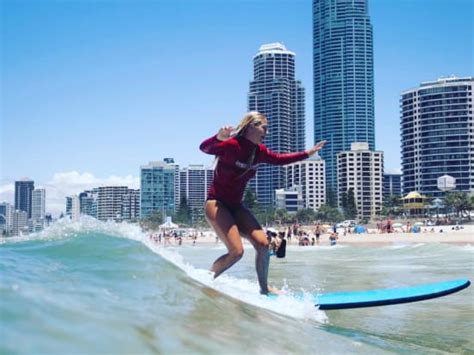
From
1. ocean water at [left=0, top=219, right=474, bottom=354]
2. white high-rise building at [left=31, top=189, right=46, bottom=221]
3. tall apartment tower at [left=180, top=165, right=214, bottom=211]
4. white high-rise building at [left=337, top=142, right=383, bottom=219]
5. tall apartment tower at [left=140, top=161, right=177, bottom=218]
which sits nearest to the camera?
ocean water at [left=0, top=219, right=474, bottom=354]

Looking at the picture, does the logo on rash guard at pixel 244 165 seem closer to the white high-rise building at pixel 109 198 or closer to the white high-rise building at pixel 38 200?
the white high-rise building at pixel 38 200

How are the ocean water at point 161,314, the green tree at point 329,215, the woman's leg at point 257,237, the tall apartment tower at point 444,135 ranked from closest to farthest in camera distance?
the ocean water at point 161,314 → the woman's leg at point 257,237 → the green tree at point 329,215 → the tall apartment tower at point 444,135

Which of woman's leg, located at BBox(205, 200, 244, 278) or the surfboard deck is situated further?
the surfboard deck

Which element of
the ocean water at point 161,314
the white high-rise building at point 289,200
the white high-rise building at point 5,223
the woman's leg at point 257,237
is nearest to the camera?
the ocean water at point 161,314

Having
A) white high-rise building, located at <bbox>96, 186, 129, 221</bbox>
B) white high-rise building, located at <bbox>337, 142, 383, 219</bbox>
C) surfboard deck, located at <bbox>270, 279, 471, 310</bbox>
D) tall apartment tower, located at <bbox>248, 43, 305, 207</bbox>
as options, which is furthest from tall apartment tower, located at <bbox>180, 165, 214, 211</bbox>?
surfboard deck, located at <bbox>270, 279, 471, 310</bbox>

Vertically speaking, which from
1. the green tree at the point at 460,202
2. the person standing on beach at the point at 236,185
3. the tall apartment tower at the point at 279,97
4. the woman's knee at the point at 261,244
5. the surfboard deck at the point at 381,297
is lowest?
the surfboard deck at the point at 381,297

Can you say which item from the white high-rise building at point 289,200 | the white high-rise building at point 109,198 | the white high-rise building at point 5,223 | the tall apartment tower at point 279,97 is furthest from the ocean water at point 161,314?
the white high-rise building at point 109,198

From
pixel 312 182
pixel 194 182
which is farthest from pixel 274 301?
pixel 194 182

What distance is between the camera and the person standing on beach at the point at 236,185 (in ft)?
18.2

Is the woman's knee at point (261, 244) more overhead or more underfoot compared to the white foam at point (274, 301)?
more overhead

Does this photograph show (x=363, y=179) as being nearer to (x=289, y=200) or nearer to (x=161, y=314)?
(x=289, y=200)

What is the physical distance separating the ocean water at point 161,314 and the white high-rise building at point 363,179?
140m

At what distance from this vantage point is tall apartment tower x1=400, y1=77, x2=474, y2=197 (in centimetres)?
12912

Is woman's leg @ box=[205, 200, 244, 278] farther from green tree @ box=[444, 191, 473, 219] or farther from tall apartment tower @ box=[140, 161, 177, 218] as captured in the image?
tall apartment tower @ box=[140, 161, 177, 218]
